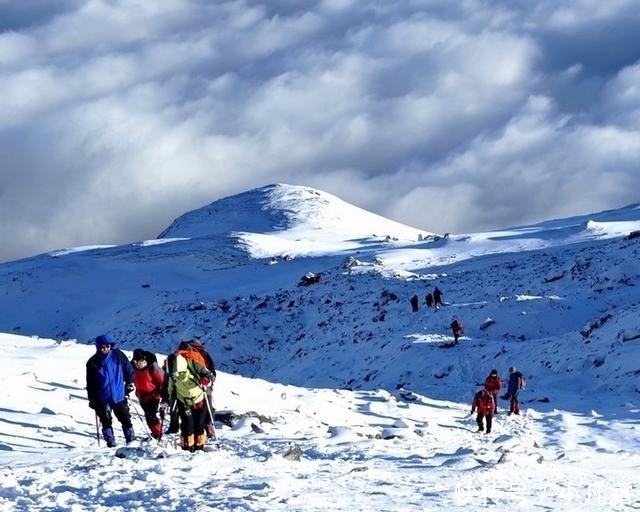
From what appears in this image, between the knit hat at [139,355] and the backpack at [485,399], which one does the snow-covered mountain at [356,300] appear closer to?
the backpack at [485,399]

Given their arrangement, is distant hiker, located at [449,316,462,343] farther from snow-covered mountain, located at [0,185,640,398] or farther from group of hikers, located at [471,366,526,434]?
group of hikers, located at [471,366,526,434]

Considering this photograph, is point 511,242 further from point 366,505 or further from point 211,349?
point 366,505

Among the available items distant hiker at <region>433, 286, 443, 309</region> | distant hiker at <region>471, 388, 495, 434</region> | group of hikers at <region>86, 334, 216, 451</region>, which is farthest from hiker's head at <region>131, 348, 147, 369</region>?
distant hiker at <region>433, 286, 443, 309</region>

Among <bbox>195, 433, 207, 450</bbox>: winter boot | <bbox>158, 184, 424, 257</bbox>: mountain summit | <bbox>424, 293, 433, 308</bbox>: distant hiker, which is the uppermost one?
<bbox>158, 184, 424, 257</bbox>: mountain summit

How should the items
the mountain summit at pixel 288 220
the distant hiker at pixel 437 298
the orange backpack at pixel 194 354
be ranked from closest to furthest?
the orange backpack at pixel 194 354 → the distant hiker at pixel 437 298 → the mountain summit at pixel 288 220

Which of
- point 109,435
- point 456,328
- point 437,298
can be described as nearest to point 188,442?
point 109,435

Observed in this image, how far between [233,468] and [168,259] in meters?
83.7

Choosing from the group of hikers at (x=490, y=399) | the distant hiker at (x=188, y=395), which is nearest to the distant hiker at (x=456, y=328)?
the group of hikers at (x=490, y=399)

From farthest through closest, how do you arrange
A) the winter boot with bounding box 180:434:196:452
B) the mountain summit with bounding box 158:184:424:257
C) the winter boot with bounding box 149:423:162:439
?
the mountain summit with bounding box 158:184:424:257 → the winter boot with bounding box 149:423:162:439 → the winter boot with bounding box 180:434:196:452

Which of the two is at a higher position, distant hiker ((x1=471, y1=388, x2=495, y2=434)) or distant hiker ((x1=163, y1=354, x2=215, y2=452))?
distant hiker ((x1=163, y1=354, x2=215, y2=452))

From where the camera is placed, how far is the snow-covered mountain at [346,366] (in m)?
10.8

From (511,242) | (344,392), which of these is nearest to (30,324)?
(511,242)

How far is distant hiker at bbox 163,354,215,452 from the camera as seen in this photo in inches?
522

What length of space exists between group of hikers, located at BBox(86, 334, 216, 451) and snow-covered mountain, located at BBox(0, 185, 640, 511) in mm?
677
